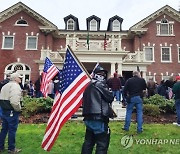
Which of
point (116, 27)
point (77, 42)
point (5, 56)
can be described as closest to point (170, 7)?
point (116, 27)

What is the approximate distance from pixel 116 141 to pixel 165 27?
2423cm

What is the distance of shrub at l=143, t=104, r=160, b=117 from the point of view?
39.4ft

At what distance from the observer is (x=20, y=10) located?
28.8 meters

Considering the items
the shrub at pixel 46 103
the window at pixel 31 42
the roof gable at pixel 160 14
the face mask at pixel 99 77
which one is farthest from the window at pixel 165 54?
the face mask at pixel 99 77

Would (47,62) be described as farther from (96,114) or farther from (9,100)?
(96,114)

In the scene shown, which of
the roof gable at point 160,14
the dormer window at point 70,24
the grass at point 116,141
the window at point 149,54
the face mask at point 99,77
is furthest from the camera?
the dormer window at point 70,24

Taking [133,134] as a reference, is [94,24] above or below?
above

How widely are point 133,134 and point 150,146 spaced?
104cm

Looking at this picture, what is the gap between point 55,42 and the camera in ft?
94.7

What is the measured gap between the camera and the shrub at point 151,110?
39.4 feet

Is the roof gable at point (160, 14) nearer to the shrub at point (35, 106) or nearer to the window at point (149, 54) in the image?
the window at point (149, 54)

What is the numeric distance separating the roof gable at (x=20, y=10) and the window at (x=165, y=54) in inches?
499

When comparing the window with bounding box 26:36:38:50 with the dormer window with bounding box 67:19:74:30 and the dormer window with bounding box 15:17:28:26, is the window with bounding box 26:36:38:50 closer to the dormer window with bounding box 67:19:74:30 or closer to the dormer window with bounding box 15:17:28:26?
the dormer window with bounding box 15:17:28:26

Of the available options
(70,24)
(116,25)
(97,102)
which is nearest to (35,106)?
(97,102)
